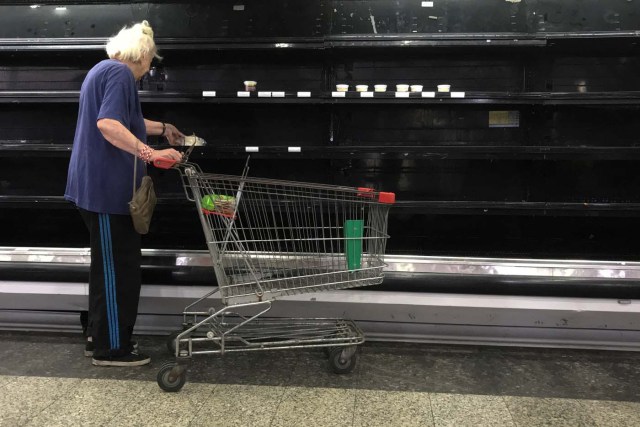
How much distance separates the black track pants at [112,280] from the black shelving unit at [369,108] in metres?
0.70

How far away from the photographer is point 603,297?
2.61 m

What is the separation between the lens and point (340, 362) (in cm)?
241

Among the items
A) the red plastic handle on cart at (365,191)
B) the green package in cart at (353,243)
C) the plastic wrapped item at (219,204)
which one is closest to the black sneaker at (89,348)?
the plastic wrapped item at (219,204)

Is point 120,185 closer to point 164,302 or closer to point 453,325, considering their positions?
point 164,302

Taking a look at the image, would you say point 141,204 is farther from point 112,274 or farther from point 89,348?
point 89,348

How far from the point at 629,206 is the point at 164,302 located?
2742 mm

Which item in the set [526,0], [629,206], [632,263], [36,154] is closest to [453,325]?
[632,263]

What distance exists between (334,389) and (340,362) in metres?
0.16

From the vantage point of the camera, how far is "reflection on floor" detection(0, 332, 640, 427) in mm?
2023

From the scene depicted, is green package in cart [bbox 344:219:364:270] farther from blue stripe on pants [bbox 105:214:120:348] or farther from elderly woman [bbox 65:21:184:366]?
blue stripe on pants [bbox 105:214:120:348]

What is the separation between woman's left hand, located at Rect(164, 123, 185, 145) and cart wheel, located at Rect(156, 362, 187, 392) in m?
1.23

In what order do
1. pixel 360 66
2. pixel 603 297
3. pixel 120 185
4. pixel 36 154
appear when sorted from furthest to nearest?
pixel 360 66
pixel 36 154
pixel 603 297
pixel 120 185

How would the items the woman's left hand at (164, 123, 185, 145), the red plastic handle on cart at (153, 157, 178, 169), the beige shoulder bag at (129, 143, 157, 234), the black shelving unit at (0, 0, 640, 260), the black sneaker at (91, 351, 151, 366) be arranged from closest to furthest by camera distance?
the red plastic handle on cart at (153, 157, 178, 169)
the beige shoulder bag at (129, 143, 157, 234)
the black sneaker at (91, 351, 151, 366)
the woman's left hand at (164, 123, 185, 145)
the black shelving unit at (0, 0, 640, 260)

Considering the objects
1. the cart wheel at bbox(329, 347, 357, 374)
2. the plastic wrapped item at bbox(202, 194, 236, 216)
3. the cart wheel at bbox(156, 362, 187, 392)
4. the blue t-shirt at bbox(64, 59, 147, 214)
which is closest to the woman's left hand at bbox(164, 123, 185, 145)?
the blue t-shirt at bbox(64, 59, 147, 214)
